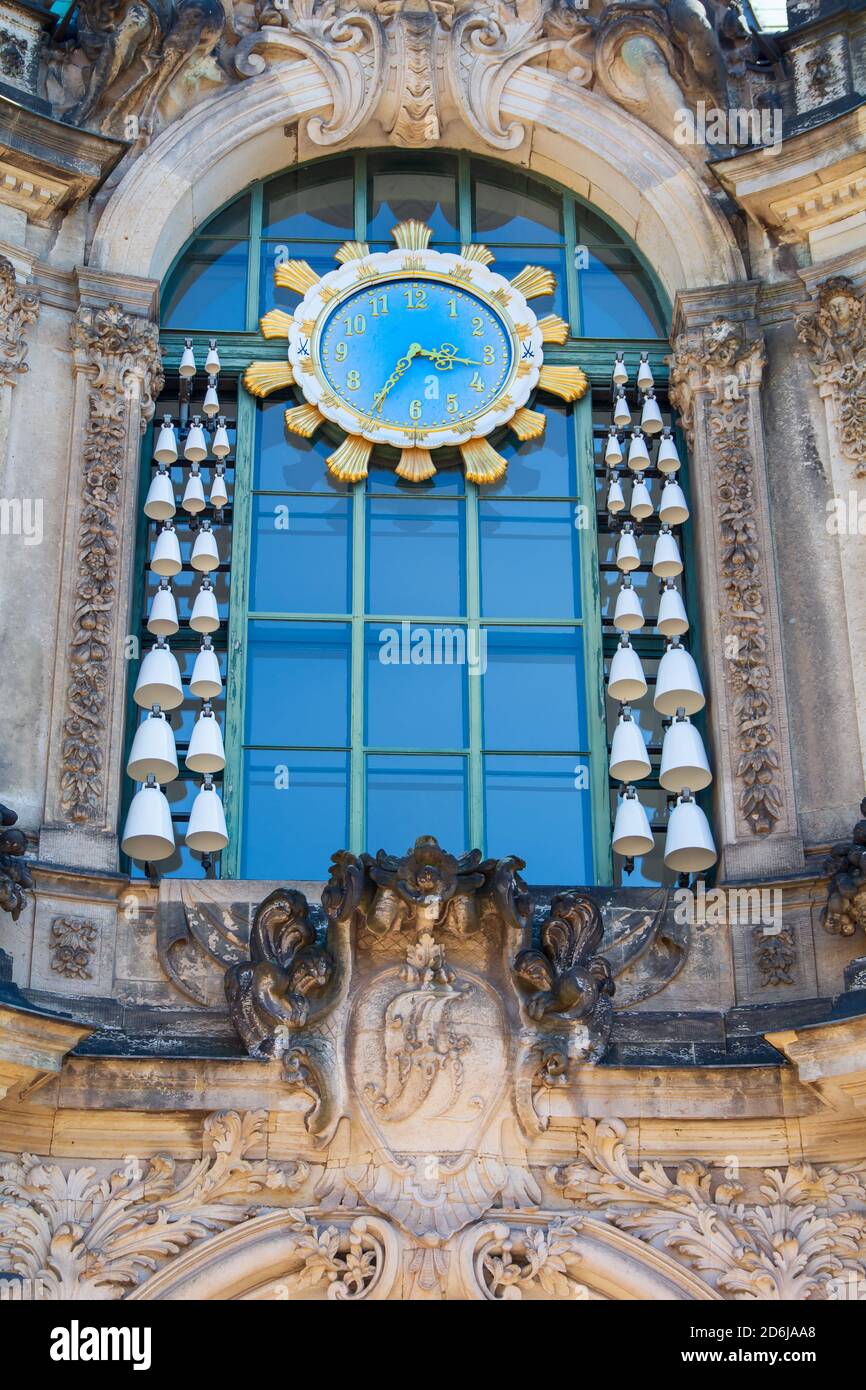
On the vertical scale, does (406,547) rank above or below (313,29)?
below

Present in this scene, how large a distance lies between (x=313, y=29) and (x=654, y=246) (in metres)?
2.49

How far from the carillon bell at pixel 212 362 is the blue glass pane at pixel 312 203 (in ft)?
3.58

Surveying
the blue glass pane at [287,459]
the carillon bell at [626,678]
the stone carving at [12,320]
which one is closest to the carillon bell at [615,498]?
the carillon bell at [626,678]

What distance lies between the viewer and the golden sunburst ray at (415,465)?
14.8 meters

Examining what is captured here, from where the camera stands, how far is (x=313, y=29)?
620 inches

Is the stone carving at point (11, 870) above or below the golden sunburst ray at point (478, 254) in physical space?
below

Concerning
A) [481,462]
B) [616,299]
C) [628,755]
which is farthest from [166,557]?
[616,299]

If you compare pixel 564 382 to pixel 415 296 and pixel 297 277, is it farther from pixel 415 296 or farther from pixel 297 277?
pixel 297 277

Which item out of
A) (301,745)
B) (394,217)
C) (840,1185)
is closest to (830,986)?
(840,1185)

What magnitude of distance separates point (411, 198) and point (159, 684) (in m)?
4.07

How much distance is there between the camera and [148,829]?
13219 mm

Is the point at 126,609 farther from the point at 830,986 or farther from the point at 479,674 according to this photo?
the point at 830,986

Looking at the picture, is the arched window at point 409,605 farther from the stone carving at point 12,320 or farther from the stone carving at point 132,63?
the stone carving at point 12,320
